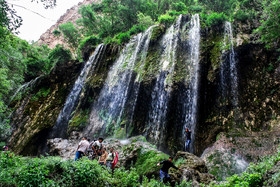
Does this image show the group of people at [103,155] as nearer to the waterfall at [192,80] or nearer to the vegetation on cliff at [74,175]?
→ the vegetation on cliff at [74,175]

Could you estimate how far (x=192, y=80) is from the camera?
1216 centimetres

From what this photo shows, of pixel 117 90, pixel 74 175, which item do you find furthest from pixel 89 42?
pixel 74 175

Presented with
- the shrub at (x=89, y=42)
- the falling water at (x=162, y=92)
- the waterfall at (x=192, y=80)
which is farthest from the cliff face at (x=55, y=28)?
the waterfall at (x=192, y=80)

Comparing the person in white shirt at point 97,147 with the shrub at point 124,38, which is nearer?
the person in white shirt at point 97,147

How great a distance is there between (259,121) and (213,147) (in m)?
2.90

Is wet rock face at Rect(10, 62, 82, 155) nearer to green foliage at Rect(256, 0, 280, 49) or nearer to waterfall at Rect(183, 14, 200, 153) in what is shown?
waterfall at Rect(183, 14, 200, 153)

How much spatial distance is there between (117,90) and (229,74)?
8153mm

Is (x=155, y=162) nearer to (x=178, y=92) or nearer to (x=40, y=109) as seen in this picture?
(x=178, y=92)

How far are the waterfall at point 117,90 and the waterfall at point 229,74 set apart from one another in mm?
5846

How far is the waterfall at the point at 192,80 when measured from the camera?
1113cm

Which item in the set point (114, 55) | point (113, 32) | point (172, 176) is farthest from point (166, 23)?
point (172, 176)

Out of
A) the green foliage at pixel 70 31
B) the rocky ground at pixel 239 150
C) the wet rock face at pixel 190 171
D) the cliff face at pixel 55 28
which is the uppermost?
the cliff face at pixel 55 28

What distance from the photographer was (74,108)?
17.4m

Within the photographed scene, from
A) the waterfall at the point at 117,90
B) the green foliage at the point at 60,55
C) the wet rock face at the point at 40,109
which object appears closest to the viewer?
the waterfall at the point at 117,90
